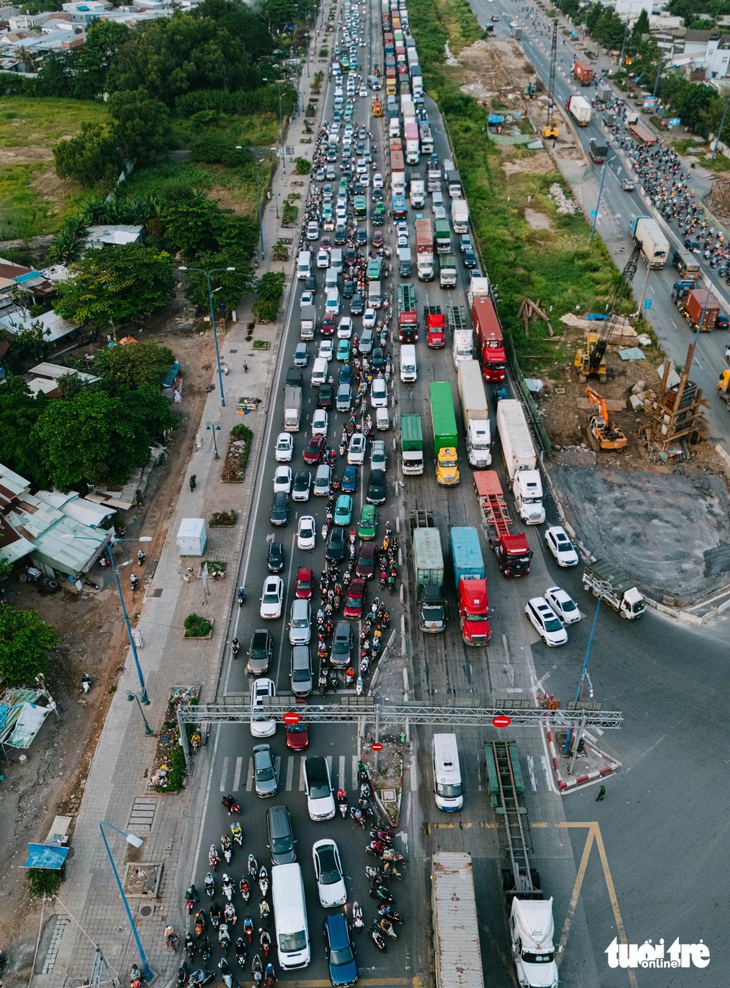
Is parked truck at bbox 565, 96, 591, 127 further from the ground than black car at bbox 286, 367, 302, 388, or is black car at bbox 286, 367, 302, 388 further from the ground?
parked truck at bbox 565, 96, 591, 127

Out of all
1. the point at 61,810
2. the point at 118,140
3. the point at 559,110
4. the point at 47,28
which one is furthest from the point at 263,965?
the point at 47,28

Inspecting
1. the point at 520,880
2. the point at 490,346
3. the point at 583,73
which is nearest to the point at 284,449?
the point at 490,346

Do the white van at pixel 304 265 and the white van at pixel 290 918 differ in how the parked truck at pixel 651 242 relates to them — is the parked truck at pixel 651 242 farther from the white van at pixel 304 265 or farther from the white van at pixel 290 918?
the white van at pixel 290 918

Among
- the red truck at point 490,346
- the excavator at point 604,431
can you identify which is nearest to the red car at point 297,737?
the excavator at point 604,431

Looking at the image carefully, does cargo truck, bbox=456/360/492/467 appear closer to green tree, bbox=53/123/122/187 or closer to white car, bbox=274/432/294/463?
white car, bbox=274/432/294/463

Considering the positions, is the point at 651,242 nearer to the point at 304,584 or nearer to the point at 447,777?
the point at 304,584

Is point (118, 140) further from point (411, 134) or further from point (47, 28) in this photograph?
point (47, 28)

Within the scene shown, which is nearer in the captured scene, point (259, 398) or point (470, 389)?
point (470, 389)

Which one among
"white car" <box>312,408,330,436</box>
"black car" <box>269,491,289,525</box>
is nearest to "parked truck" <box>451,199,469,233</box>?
"white car" <box>312,408,330,436</box>
